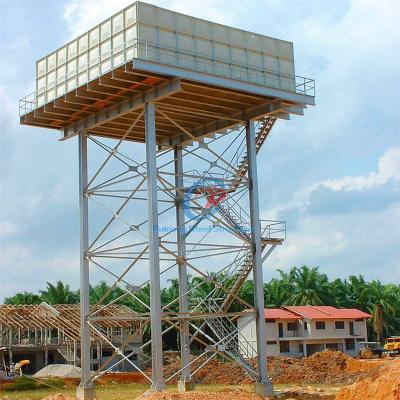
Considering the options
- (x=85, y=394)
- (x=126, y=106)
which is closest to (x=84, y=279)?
(x=85, y=394)

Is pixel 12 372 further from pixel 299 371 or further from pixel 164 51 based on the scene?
pixel 164 51

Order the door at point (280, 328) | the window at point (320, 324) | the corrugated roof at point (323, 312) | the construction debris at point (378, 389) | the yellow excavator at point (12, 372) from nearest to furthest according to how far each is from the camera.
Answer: the construction debris at point (378, 389) < the yellow excavator at point (12, 372) < the door at point (280, 328) < the corrugated roof at point (323, 312) < the window at point (320, 324)

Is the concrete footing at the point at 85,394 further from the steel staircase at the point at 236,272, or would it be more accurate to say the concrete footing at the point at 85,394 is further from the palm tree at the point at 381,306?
the palm tree at the point at 381,306

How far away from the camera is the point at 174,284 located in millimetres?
78625

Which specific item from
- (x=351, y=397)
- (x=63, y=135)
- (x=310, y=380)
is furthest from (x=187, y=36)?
(x=310, y=380)

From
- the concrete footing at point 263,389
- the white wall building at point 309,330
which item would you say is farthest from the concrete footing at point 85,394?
the white wall building at point 309,330

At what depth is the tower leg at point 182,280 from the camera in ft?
115

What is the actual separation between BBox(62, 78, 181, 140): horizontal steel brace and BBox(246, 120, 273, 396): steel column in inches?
216

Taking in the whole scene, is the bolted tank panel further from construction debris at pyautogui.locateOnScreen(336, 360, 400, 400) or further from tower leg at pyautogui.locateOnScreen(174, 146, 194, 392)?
construction debris at pyautogui.locateOnScreen(336, 360, 400, 400)

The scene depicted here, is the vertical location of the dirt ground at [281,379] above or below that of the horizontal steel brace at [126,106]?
below

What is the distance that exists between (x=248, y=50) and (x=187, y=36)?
3.15 metres

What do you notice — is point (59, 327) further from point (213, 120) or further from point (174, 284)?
point (213, 120)

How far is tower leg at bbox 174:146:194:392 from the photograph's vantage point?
3491cm

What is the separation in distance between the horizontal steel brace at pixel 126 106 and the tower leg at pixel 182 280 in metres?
4.04
